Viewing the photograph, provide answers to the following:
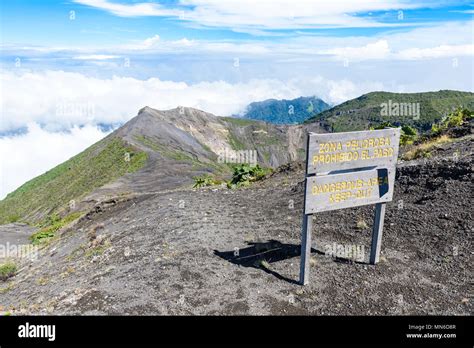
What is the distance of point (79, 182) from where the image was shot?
206ft

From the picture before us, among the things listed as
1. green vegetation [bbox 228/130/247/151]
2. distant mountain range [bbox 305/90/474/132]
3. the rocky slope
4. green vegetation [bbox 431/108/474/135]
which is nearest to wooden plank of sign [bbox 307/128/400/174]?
green vegetation [bbox 431/108/474/135]

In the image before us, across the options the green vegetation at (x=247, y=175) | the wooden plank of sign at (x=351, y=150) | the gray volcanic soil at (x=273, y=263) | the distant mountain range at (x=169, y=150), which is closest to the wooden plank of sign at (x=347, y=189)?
the wooden plank of sign at (x=351, y=150)

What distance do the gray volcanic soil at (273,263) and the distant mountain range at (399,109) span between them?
117179 millimetres

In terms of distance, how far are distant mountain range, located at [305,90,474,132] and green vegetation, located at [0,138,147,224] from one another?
8965cm

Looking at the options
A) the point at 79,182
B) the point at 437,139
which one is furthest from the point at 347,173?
the point at 79,182

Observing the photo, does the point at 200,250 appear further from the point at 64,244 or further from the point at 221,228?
the point at 64,244

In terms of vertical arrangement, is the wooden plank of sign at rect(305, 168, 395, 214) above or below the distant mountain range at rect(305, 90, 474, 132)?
below

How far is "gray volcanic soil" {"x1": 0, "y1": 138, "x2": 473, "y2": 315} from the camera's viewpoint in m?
8.02

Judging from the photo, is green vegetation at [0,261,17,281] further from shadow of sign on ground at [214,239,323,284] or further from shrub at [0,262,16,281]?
shadow of sign on ground at [214,239,323,284]

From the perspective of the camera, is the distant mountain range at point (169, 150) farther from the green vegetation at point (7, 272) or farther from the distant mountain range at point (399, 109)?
the green vegetation at point (7, 272)

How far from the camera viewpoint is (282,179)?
2136cm

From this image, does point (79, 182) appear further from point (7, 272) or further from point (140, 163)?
point (7, 272)
